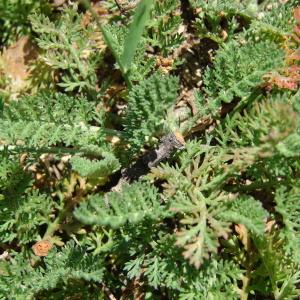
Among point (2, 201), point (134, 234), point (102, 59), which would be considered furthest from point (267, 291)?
point (102, 59)

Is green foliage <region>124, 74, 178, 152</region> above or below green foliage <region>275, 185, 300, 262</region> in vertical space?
above

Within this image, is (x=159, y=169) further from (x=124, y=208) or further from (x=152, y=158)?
(x=124, y=208)

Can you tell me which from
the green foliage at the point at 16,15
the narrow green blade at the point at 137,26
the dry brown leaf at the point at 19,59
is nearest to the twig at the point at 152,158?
the narrow green blade at the point at 137,26

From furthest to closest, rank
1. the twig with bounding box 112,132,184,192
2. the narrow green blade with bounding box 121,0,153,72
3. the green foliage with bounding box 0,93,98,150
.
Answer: the twig with bounding box 112,132,184,192 → the green foliage with bounding box 0,93,98,150 → the narrow green blade with bounding box 121,0,153,72

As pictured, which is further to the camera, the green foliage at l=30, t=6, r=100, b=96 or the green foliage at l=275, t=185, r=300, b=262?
the green foliage at l=30, t=6, r=100, b=96

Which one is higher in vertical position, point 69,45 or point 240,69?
point 69,45

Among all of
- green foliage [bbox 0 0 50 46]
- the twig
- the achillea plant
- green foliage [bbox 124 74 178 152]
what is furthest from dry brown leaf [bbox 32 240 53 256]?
green foliage [bbox 0 0 50 46]

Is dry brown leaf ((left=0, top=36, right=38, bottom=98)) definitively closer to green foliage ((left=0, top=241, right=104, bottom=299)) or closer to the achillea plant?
the achillea plant

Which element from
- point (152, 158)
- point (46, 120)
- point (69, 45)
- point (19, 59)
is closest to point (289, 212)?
point (152, 158)

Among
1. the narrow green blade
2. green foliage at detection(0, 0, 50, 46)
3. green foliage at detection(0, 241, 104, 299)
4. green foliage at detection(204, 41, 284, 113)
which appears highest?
green foliage at detection(0, 0, 50, 46)
